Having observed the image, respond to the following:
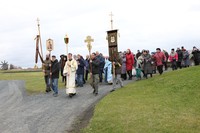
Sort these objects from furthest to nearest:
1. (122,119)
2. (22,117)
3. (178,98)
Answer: (178,98) < (22,117) < (122,119)

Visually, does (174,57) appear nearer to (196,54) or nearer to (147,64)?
(196,54)

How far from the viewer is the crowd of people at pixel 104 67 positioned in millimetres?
18828

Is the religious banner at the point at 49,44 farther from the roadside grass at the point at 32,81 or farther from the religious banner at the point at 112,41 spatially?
the religious banner at the point at 112,41

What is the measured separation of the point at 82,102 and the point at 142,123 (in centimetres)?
603

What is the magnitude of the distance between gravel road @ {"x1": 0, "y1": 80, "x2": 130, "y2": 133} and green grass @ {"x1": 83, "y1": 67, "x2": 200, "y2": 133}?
40.0 inches

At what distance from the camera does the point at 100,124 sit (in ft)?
36.8

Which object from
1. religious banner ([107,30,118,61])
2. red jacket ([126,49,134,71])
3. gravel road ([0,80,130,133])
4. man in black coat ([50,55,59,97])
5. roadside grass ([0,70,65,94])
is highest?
religious banner ([107,30,118,61])

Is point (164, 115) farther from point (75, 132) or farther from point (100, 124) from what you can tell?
point (75, 132)

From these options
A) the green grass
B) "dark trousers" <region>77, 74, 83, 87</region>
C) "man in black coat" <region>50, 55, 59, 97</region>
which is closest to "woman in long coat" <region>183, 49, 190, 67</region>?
"dark trousers" <region>77, 74, 83, 87</region>

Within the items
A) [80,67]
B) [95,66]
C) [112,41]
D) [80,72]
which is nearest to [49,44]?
[80,67]

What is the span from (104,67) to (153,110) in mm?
12389

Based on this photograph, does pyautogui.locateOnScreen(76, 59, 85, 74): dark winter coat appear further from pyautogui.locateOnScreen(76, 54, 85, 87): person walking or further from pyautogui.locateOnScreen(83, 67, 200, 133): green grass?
pyautogui.locateOnScreen(83, 67, 200, 133): green grass

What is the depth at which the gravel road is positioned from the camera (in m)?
11.8

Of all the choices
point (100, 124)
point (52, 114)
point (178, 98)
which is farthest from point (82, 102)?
point (100, 124)
